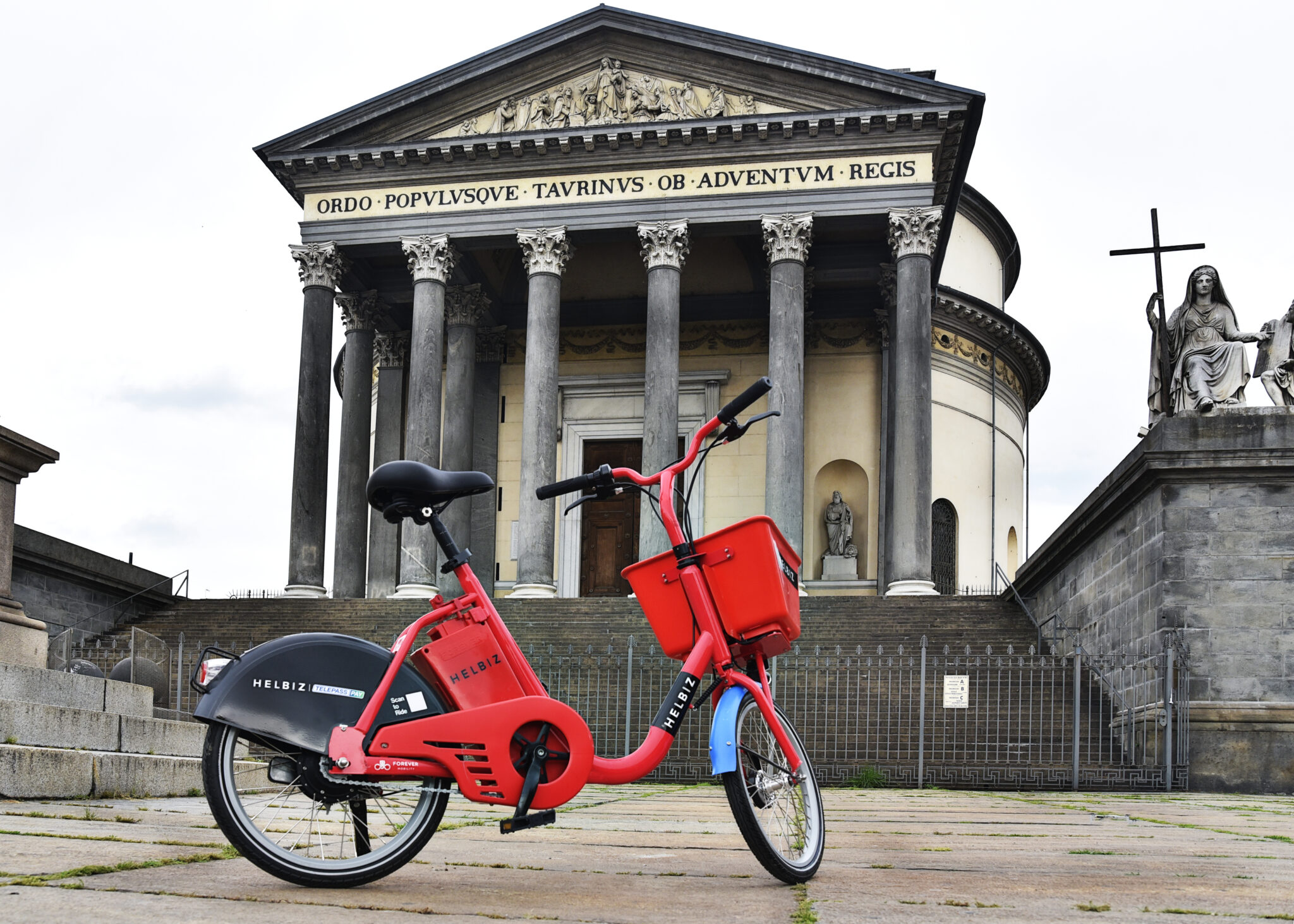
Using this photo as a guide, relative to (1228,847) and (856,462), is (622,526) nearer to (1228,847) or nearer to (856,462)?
(856,462)

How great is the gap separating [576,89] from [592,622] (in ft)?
35.1

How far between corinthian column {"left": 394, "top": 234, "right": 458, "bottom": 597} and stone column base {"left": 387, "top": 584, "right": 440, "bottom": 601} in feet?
0.06

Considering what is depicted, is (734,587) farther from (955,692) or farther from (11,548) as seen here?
(955,692)

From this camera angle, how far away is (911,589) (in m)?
21.3

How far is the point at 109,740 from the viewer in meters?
7.83

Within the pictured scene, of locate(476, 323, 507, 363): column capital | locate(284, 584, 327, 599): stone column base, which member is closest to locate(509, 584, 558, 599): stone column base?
locate(284, 584, 327, 599): stone column base

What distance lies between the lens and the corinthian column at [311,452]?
78.0ft

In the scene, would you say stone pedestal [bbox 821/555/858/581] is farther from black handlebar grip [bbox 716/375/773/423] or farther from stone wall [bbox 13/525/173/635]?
black handlebar grip [bbox 716/375/773/423]

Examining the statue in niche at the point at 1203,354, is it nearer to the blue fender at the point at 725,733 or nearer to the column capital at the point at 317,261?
the blue fender at the point at 725,733

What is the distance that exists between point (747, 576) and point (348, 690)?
1.28m

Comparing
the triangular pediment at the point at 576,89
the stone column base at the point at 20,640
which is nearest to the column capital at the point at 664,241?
the triangular pediment at the point at 576,89

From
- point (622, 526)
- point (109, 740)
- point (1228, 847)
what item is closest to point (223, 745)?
point (1228, 847)

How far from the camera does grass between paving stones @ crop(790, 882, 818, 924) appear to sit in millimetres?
3072

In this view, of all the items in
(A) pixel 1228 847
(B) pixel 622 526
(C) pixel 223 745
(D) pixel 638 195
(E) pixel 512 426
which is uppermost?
(D) pixel 638 195
